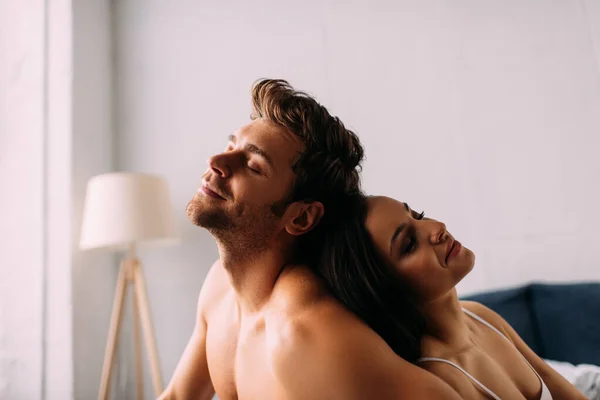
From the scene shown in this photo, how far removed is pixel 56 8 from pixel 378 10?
1.64m

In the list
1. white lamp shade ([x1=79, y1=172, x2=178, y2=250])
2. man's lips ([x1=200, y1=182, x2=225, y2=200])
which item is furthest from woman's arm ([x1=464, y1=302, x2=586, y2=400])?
white lamp shade ([x1=79, y1=172, x2=178, y2=250])

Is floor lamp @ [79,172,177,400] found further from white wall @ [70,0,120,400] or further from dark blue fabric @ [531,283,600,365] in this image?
dark blue fabric @ [531,283,600,365]

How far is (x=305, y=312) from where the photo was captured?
764 millimetres

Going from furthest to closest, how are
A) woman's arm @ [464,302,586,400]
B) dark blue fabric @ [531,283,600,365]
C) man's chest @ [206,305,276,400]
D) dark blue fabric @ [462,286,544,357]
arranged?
1. dark blue fabric @ [462,286,544,357]
2. dark blue fabric @ [531,283,600,365]
3. woman's arm @ [464,302,586,400]
4. man's chest @ [206,305,276,400]

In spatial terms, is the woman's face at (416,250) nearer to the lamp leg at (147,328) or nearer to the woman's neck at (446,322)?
the woman's neck at (446,322)

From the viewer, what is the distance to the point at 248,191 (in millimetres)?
903

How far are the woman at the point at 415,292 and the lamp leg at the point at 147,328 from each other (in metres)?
1.39

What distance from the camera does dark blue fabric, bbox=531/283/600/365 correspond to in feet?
5.19

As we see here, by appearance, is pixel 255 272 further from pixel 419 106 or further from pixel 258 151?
pixel 419 106

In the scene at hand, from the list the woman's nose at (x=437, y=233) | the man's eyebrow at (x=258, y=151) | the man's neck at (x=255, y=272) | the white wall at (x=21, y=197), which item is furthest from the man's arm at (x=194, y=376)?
the white wall at (x=21, y=197)

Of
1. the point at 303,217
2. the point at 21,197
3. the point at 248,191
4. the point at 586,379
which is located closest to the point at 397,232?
the point at 303,217

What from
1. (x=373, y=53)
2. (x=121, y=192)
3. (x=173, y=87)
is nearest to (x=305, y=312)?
(x=121, y=192)

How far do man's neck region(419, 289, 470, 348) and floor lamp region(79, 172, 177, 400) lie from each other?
140cm

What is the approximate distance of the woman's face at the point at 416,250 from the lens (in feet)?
2.85
